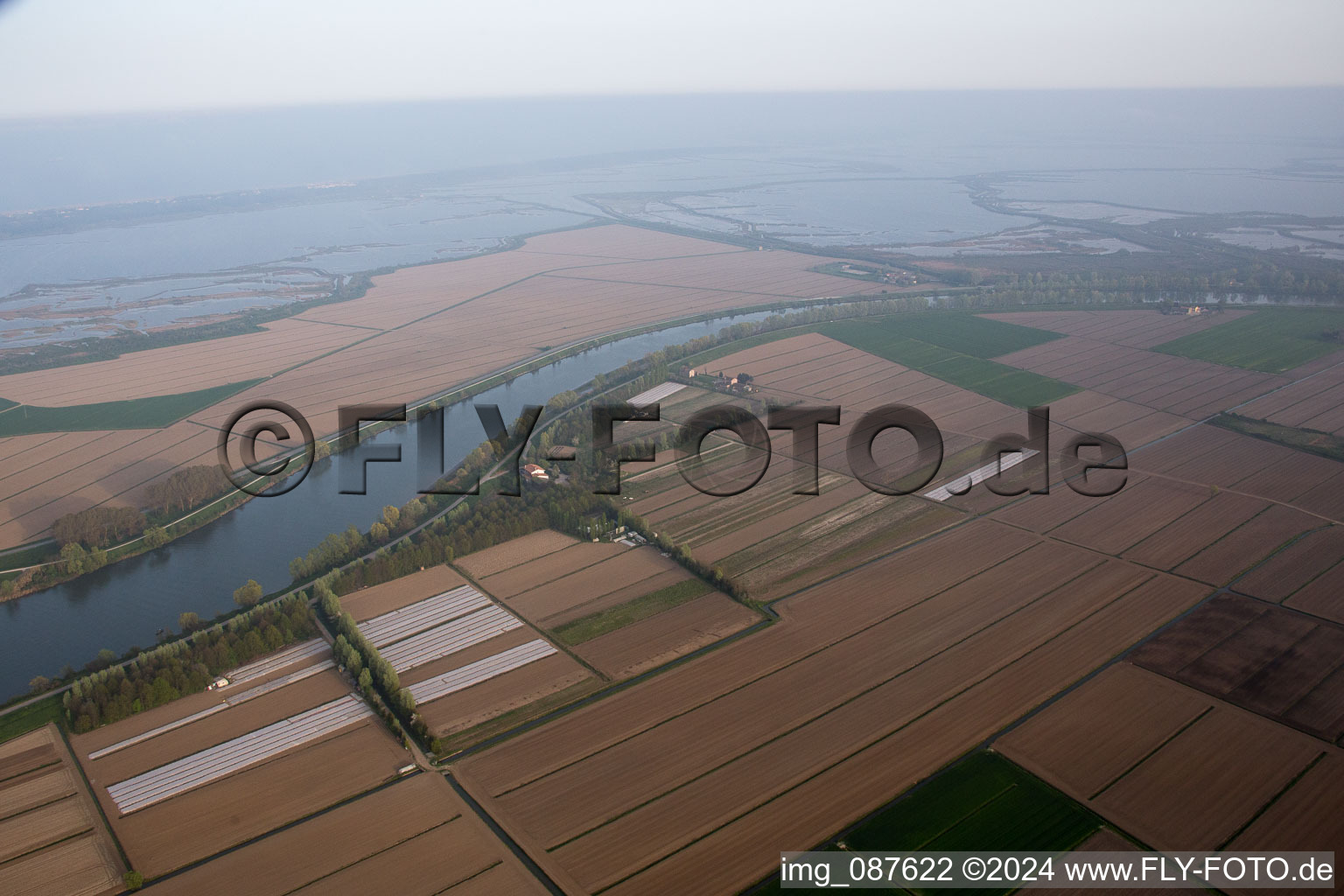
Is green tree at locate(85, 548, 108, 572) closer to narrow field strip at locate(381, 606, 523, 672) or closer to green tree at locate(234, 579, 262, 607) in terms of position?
green tree at locate(234, 579, 262, 607)

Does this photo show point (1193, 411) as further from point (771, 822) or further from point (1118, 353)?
point (771, 822)

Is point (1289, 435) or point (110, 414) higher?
point (110, 414)

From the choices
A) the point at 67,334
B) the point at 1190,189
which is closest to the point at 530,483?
the point at 67,334

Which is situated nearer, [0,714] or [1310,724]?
[1310,724]

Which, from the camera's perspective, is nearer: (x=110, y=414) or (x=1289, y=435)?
(x=1289, y=435)

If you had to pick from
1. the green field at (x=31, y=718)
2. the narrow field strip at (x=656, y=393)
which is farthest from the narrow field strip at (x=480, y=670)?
the narrow field strip at (x=656, y=393)

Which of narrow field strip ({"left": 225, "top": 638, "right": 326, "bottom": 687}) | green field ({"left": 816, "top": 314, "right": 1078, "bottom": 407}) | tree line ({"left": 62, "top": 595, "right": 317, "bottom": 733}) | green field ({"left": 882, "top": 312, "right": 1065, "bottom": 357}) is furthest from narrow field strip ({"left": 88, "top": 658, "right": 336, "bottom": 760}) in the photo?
green field ({"left": 882, "top": 312, "right": 1065, "bottom": 357})

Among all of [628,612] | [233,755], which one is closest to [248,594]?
[233,755]

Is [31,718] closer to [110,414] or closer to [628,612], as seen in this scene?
[628,612]
